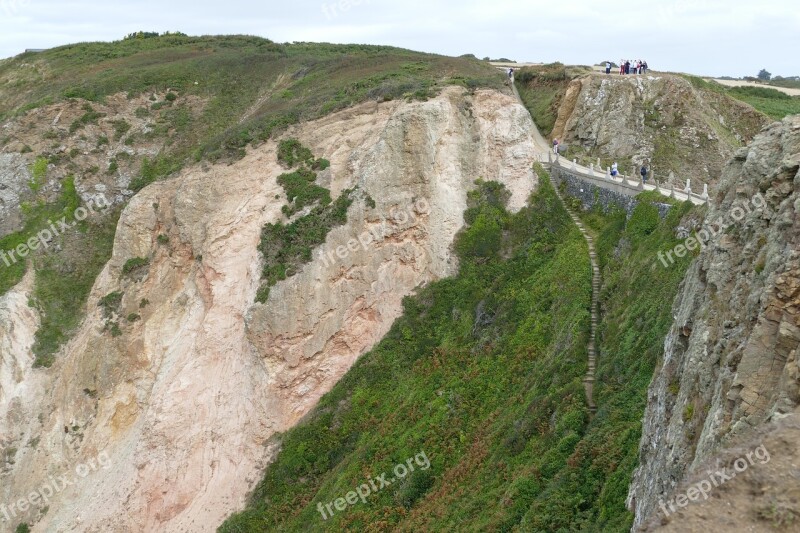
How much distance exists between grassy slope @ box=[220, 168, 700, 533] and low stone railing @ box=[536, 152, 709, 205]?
3.81 ft

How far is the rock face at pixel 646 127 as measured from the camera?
36.8 metres

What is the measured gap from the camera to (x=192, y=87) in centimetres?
5084

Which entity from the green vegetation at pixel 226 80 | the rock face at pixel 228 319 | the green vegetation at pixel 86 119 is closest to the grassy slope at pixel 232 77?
the green vegetation at pixel 226 80

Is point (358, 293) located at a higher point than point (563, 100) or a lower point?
lower

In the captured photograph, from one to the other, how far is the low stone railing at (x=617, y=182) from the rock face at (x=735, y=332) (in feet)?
33.7

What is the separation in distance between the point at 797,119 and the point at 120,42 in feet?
227

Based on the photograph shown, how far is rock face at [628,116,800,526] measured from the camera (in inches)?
404

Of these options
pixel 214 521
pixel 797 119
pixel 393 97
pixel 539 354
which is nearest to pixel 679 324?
pixel 797 119

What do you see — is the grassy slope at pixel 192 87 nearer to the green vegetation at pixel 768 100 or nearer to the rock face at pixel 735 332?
the green vegetation at pixel 768 100

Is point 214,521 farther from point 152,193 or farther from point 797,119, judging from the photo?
point 797,119

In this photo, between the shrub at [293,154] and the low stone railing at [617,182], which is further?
the shrub at [293,154]

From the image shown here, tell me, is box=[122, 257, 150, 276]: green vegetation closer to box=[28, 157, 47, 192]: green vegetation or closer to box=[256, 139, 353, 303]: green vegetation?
box=[256, 139, 353, 303]: green vegetation

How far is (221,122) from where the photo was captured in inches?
1855

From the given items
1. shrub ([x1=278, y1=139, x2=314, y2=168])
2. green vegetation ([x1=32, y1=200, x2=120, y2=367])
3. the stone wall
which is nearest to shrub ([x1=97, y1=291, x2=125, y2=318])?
green vegetation ([x1=32, y1=200, x2=120, y2=367])
